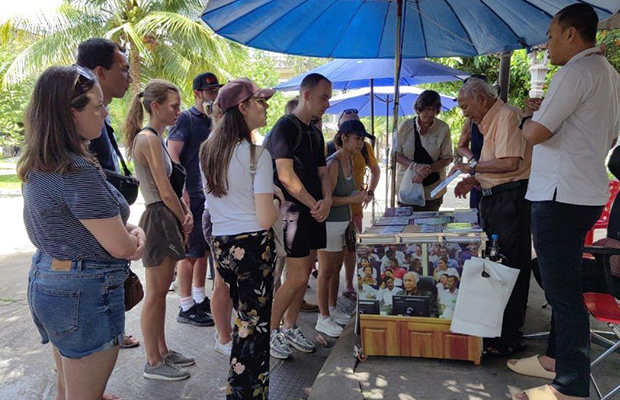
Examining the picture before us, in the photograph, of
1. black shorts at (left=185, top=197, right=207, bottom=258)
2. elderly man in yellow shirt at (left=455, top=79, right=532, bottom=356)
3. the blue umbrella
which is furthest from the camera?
black shorts at (left=185, top=197, right=207, bottom=258)

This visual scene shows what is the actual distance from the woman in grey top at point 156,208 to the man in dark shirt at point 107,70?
1.25 ft

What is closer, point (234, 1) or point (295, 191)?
point (295, 191)

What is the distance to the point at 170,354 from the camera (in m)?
3.42

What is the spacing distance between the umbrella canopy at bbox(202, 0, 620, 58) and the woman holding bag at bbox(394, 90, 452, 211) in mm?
592

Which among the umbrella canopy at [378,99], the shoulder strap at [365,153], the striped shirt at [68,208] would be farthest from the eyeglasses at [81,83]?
the umbrella canopy at [378,99]

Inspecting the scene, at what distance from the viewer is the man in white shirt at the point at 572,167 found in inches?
93.4

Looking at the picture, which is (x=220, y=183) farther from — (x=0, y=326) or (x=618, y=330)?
(x=0, y=326)

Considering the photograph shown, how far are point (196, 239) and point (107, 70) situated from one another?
1.83 m

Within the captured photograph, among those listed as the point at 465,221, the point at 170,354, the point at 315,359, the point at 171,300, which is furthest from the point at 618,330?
the point at 171,300

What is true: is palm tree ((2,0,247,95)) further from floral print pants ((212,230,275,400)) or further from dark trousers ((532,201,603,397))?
dark trousers ((532,201,603,397))

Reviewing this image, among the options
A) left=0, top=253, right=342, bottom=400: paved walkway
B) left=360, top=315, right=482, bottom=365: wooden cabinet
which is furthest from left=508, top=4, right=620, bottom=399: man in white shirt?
left=0, top=253, right=342, bottom=400: paved walkway

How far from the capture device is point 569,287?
2.44 meters

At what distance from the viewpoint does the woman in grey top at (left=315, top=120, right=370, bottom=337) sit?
3.92m

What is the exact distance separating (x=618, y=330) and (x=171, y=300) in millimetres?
3867
